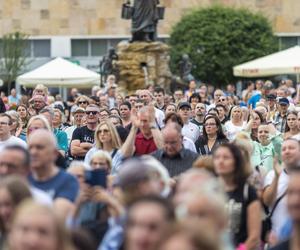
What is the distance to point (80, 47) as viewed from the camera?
72.4 m

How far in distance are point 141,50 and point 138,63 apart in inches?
14.4

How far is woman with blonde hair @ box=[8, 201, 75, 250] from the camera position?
8477 millimetres

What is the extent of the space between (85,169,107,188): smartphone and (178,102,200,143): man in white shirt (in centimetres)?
892

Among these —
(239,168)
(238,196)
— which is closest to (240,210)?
(238,196)

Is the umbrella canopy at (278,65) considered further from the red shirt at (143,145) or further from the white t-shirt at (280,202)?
the white t-shirt at (280,202)

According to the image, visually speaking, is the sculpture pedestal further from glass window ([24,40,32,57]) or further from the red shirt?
glass window ([24,40,32,57])

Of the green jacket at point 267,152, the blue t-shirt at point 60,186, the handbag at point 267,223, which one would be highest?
the blue t-shirt at point 60,186

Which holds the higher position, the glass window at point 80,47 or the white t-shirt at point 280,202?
the white t-shirt at point 280,202

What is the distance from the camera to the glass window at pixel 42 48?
72375mm

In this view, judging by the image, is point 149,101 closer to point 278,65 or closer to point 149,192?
point 149,192

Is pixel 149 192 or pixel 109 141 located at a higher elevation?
pixel 149 192

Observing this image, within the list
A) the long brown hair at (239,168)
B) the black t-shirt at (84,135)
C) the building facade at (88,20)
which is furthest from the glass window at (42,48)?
the long brown hair at (239,168)

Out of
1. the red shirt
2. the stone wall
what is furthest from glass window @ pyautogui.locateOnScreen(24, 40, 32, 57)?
the red shirt

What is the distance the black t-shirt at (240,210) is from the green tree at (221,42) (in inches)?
1918
